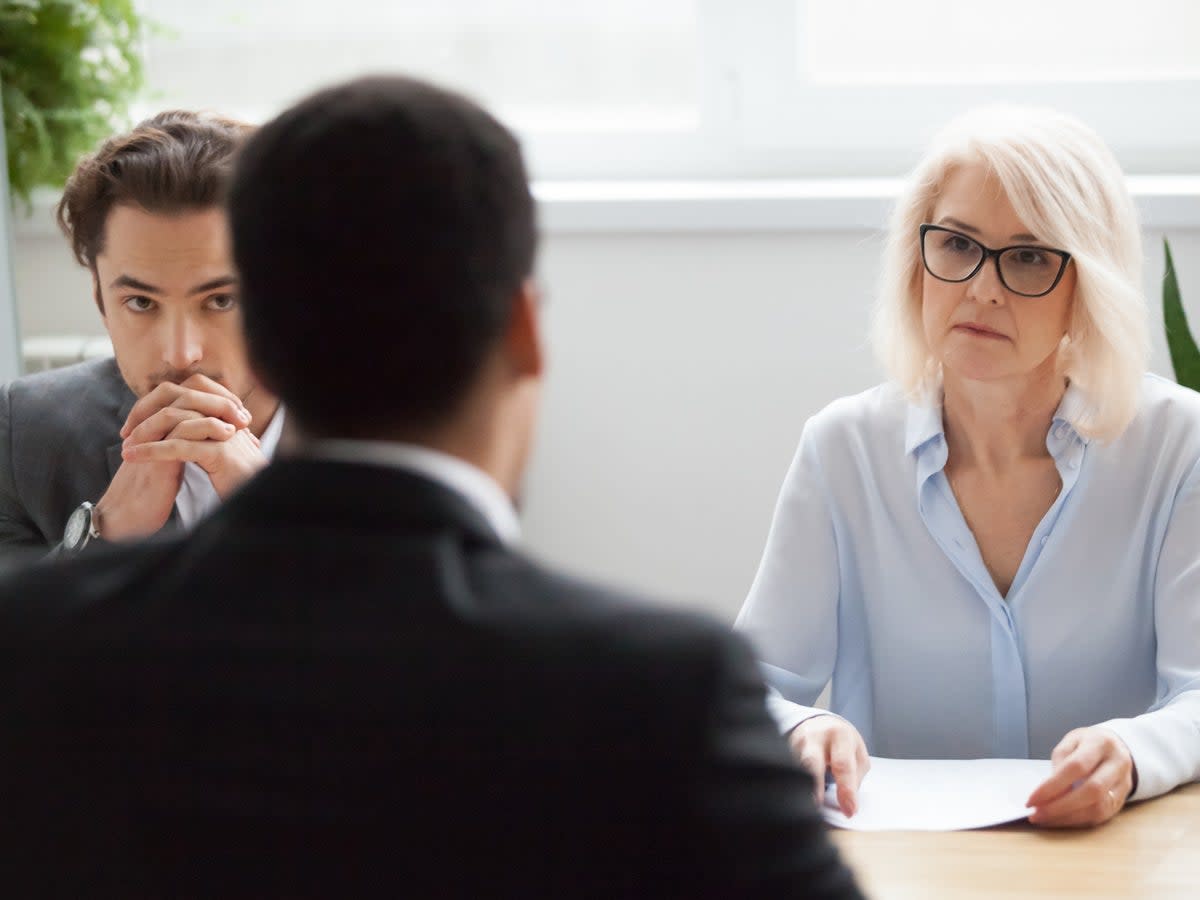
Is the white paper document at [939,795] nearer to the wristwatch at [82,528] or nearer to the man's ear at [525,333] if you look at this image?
the man's ear at [525,333]

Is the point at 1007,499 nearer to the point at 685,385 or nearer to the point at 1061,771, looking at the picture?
the point at 1061,771

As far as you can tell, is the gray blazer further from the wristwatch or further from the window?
the window

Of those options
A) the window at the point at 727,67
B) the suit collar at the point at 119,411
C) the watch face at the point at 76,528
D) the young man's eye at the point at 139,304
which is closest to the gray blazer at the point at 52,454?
the suit collar at the point at 119,411

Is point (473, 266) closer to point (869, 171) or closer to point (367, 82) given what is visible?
point (367, 82)

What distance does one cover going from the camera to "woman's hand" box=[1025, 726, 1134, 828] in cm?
146

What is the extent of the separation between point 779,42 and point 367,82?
235 cm

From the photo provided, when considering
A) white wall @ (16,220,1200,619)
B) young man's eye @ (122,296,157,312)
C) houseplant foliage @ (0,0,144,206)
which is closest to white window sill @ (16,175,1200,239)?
white wall @ (16,220,1200,619)

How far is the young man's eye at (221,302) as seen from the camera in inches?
71.1

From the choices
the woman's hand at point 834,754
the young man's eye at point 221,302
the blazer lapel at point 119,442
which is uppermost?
the young man's eye at point 221,302

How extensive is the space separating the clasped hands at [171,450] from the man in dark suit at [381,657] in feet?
3.22

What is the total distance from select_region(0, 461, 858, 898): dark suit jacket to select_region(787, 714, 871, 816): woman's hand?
2.56ft

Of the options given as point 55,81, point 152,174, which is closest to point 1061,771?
point 152,174

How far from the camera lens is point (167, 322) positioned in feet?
5.90

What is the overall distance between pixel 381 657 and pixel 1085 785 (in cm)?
99
